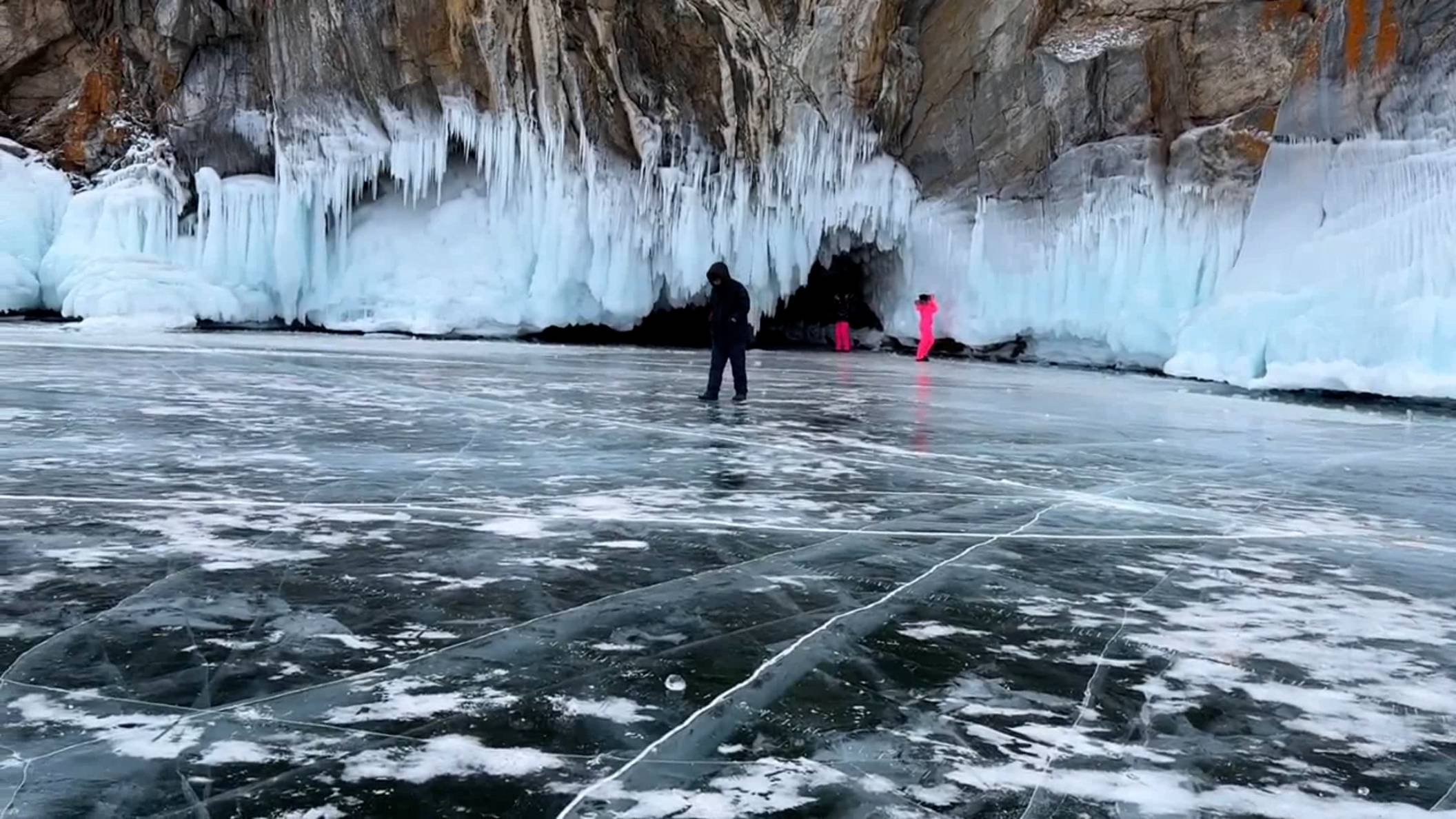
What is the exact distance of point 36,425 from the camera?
21.1ft

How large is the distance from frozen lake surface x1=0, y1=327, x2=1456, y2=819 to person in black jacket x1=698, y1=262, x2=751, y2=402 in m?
2.44

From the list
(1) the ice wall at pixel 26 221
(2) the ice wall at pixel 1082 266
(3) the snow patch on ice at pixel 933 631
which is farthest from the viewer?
(1) the ice wall at pixel 26 221

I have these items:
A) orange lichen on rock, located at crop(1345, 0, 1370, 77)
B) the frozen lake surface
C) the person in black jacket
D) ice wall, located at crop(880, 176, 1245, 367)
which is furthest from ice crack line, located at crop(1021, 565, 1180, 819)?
ice wall, located at crop(880, 176, 1245, 367)

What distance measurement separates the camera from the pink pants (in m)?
19.2

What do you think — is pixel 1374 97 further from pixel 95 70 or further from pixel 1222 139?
pixel 95 70

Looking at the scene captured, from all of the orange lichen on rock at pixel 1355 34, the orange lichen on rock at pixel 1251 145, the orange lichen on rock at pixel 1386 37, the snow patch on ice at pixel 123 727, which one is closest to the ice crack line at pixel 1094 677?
the snow patch on ice at pixel 123 727

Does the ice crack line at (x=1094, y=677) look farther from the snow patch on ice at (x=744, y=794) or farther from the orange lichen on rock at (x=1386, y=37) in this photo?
the orange lichen on rock at (x=1386, y=37)

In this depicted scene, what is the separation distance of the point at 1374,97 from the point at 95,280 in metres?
19.4

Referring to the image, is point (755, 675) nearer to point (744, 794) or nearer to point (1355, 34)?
point (744, 794)

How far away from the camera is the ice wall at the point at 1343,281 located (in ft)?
37.9

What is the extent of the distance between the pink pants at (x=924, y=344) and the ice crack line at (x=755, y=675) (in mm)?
14915

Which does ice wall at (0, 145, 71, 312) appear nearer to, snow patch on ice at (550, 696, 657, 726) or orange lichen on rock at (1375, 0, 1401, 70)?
orange lichen on rock at (1375, 0, 1401, 70)

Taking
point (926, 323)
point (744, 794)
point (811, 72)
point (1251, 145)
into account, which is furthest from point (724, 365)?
point (1251, 145)

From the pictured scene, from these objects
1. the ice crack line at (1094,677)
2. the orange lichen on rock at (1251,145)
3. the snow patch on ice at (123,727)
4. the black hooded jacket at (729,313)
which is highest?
Answer: the orange lichen on rock at (1251,145)
